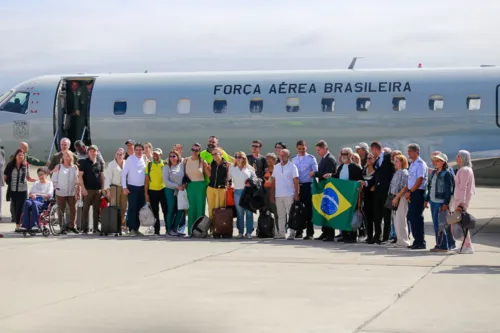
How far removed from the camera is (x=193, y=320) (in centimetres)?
991

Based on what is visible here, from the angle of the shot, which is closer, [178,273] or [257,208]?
[178,273]

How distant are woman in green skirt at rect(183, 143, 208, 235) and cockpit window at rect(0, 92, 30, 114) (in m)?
8.41

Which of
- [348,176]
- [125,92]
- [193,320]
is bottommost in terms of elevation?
[193,320]

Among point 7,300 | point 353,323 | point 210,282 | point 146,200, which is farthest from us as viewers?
point 146,200

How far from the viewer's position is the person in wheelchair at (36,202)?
1825 cm

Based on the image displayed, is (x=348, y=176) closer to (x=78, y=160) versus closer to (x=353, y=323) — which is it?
(x=78, y=160)

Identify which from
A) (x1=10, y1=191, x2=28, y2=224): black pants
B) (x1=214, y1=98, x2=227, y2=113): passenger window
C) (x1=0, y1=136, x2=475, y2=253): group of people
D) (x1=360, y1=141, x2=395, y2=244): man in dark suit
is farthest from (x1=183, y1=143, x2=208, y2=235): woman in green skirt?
(x1=214, y1=98, x2=227, y2=113): passenger window

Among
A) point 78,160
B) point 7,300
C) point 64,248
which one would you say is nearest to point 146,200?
point 78,160

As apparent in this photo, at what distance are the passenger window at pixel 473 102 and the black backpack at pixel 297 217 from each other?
22.1 ft

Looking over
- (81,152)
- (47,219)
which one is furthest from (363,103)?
(47,219)

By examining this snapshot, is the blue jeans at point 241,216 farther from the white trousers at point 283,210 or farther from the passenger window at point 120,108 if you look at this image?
the passenger window at point 120,108

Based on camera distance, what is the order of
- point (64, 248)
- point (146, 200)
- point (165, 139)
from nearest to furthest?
point (64, 248), point (146, 200), point (165, 139)

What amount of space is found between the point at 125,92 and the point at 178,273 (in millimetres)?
12475

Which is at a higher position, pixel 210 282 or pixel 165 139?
pixel 165 139
